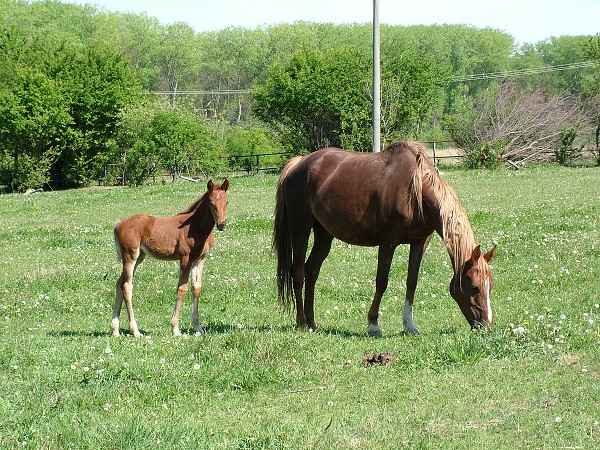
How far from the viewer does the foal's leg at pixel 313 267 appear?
34.1 ft

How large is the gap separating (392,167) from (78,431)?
208 inches

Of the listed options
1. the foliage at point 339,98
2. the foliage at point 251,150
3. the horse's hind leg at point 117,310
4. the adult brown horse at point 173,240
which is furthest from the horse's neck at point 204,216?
the foliage at point 251,150

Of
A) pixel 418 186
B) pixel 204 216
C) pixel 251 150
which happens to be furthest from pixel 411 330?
pixel 251 150

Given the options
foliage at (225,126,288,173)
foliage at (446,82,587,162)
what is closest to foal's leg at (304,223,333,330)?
foliage at (446,82,587,162)

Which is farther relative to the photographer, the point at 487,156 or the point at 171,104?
the point at 171,104

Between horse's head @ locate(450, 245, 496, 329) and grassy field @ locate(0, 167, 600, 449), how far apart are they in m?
0.27

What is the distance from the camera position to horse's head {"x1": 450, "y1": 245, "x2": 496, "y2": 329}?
859 centimetres

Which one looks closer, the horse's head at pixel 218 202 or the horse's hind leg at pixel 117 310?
the horse's head at pixel 218 202

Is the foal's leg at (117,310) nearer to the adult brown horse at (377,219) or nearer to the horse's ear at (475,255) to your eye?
the adult brown horse at (377,219)

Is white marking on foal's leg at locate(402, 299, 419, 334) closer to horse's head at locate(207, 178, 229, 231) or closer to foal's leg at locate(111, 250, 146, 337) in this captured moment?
horse's head at locate(207, 178, 229, 231)

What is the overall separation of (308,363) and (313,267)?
2.96m

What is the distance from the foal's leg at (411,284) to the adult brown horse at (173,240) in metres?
2.31

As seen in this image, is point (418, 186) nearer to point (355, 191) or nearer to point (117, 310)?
point (355, 191)

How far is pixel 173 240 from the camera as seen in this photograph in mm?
9891
